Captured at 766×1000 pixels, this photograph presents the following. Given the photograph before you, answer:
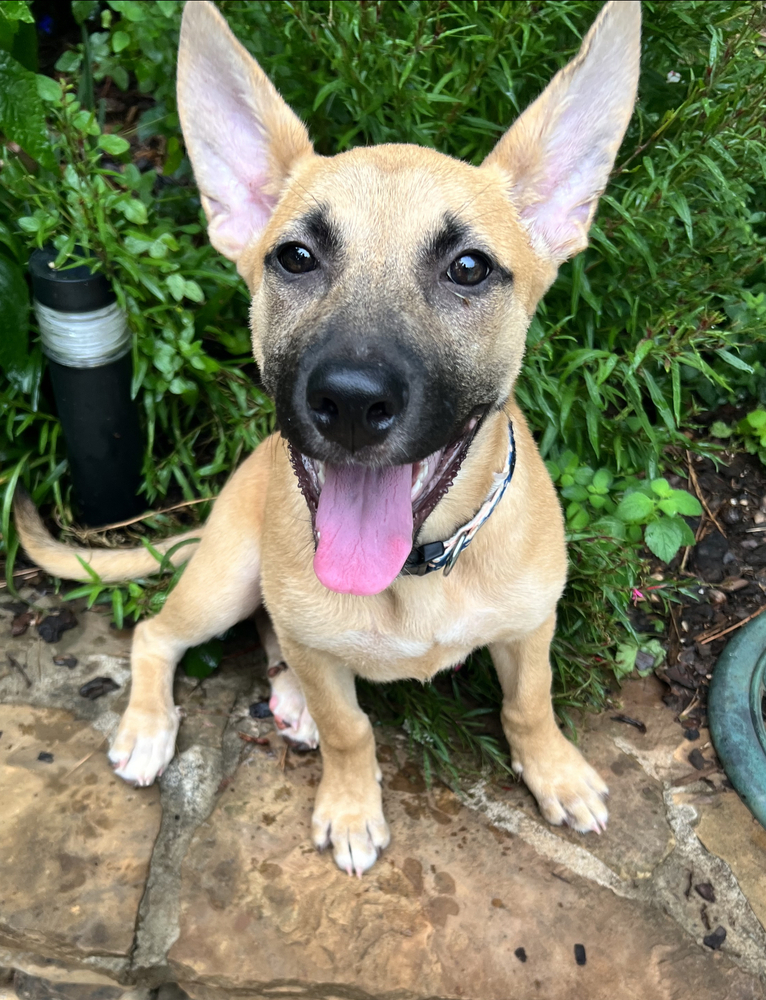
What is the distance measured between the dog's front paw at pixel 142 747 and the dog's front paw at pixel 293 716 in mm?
401

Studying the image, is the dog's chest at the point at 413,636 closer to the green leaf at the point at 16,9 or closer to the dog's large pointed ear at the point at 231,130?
the dog's large pointed ear at the point at 231,130

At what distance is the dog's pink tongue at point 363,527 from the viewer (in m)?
2.10

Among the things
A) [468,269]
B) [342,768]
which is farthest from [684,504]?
[342,768]

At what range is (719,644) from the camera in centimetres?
329

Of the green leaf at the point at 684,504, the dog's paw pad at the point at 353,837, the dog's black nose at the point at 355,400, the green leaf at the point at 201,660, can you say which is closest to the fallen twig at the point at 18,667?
the green leaf at the point at 201,660

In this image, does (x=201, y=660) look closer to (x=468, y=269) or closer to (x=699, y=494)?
(x=468, y=269)

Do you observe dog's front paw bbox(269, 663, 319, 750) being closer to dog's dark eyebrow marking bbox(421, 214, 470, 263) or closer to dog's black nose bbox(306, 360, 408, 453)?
dog's black nose bbox(306, 360, 408, 453)

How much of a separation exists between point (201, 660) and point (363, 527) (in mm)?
1460

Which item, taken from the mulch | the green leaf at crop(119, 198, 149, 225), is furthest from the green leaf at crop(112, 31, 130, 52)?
the mulch

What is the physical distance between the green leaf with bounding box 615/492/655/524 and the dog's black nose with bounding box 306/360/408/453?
1.46 metres

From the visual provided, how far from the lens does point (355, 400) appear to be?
1.77m

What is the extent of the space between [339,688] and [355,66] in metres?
2.50

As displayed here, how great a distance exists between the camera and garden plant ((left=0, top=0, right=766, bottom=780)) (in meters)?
3.08

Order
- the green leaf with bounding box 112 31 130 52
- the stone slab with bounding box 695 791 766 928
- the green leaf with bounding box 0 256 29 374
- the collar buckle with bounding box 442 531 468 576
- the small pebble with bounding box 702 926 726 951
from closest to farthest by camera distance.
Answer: the collar buckle with bounding box 442 531 468 576 < the small pebble with bounding box 702 926 726 951 < the stone slab with bounding box 695 791 766 928 < the green leaf with bounding box 0 256 29 374 < the green leaf with bounding box 112 31 130 52
